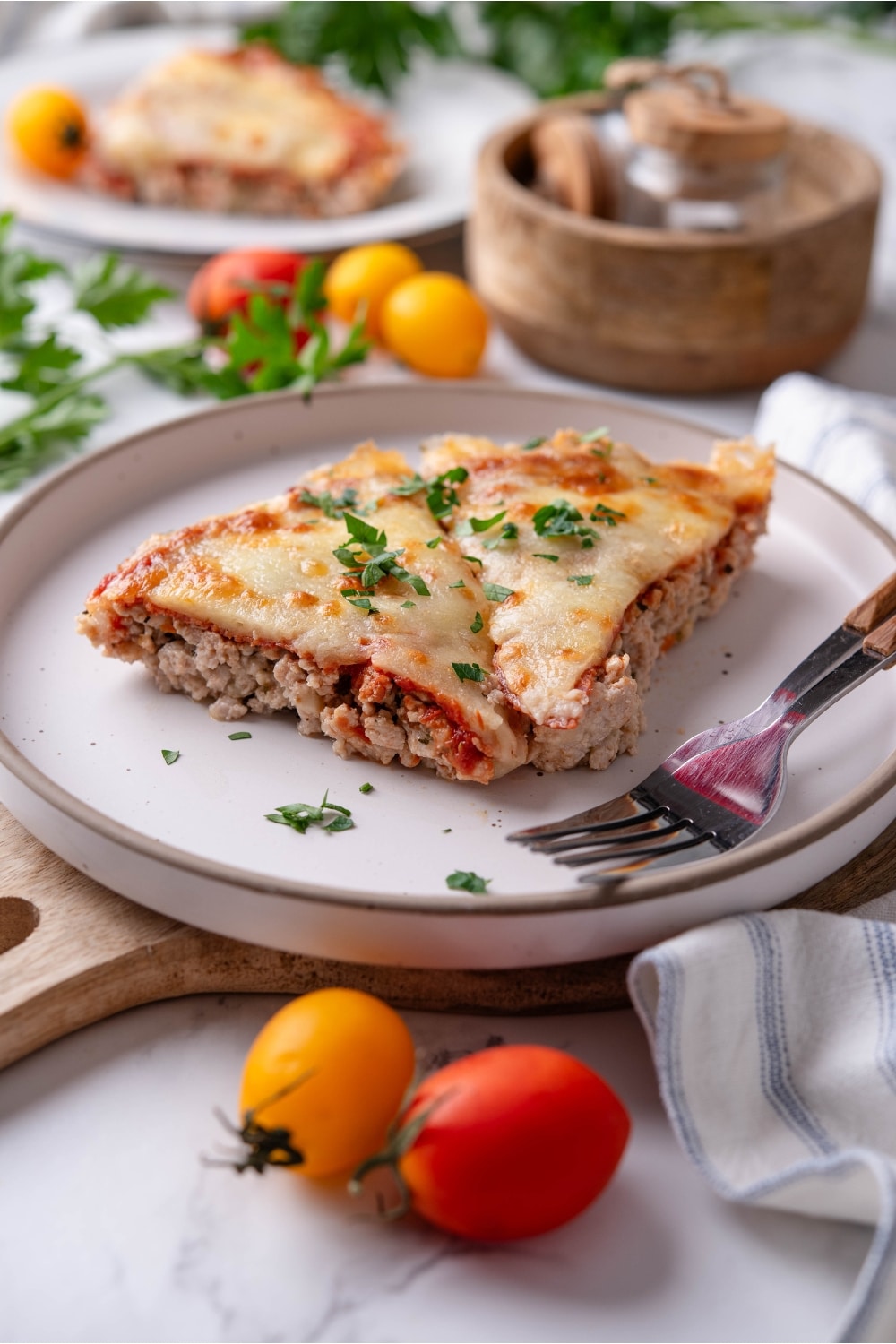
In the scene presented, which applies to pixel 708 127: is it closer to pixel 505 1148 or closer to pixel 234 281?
pixel 234 281

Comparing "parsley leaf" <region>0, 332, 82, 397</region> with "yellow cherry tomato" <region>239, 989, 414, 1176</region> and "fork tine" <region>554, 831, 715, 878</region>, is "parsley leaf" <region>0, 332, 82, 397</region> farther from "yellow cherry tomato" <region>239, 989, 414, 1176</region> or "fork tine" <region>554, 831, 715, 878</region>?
"yellow cherry tomato" <region>239, 989, 414, 1176</region>

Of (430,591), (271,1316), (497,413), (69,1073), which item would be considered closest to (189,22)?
(497,413)

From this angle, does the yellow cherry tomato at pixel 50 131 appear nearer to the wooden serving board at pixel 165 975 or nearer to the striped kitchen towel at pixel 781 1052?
the wooden serving board at pixel 165 975

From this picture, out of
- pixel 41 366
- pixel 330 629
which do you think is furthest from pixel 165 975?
pixel 41 366

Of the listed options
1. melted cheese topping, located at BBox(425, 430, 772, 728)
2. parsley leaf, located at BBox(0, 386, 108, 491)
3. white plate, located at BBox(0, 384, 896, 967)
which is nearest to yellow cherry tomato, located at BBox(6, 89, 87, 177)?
parsley leaf, located at BBox(0, 386, 108, 491)

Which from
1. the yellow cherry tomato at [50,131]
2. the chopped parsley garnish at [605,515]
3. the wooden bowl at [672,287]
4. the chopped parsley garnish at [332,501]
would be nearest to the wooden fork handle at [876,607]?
the chopped parsley garnish at [605,515]

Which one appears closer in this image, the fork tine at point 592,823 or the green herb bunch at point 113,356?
the fork tine at point 592,823
